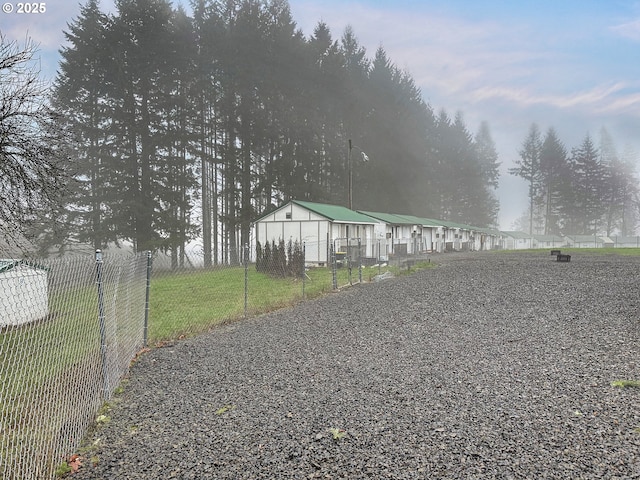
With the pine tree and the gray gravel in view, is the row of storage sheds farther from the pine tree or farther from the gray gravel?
the pine tree

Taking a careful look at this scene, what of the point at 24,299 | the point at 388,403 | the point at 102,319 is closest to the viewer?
the point at 388,403

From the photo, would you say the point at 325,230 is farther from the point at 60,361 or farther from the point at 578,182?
the point at 578,182

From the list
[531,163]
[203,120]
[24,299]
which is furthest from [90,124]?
[531,163]

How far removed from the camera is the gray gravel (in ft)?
9.78

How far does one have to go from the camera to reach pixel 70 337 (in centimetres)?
477

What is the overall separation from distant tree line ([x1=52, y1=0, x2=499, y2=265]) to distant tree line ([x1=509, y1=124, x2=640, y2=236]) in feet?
139

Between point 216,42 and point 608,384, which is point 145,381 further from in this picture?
point 216,42

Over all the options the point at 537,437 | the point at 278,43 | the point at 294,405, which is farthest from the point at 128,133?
the point at 537,437

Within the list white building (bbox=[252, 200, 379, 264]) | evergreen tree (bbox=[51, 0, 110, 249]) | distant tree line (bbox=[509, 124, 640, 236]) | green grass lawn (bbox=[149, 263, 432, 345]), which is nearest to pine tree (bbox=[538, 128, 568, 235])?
distant tree line (bbox=[509, 124, 640, 236])

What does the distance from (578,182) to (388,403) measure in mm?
82911

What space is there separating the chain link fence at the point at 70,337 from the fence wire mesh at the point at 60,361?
0.04 feet

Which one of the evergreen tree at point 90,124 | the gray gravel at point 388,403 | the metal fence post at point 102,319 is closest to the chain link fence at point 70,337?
the metal fence post at point 102,319

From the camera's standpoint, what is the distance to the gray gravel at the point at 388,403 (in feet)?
9.78

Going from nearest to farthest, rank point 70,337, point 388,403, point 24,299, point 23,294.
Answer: point 23,294
point 388,403
point 70,337
point 24,299
